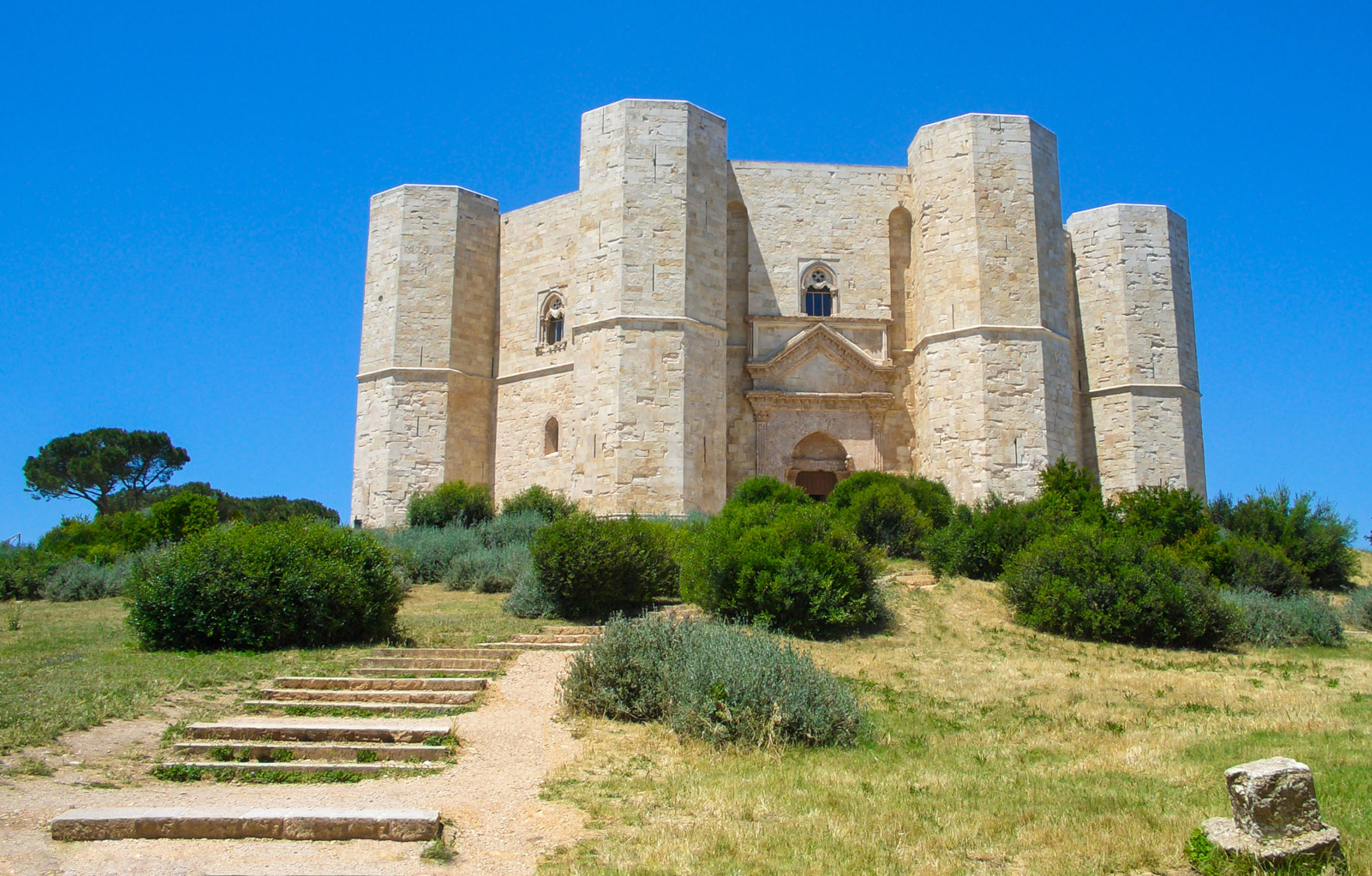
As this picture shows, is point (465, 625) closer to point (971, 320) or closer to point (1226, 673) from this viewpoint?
point (1226, 673)

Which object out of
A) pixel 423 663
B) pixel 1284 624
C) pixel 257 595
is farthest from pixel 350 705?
pixel 1284 624

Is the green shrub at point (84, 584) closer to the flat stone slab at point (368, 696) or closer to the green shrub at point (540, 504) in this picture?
the green shrub at point (540, 504)

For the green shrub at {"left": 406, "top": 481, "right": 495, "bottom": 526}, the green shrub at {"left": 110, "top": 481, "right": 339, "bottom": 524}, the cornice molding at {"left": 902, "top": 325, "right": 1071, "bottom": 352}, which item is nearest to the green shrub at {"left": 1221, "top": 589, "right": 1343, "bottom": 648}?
the cornice molding at {"left": 902, "top": 325, "right": 1071, "bottom": 352}

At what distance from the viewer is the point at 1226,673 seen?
1025 cm

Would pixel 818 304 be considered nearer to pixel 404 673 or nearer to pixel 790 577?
pixel 790 577

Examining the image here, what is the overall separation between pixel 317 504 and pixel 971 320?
32.7m

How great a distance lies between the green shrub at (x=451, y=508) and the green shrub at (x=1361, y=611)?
1507 centimetres

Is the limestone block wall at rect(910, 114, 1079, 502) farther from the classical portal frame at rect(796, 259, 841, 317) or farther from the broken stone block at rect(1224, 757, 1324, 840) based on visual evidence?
the broken stone block at rect(1224, 757, 1324, 840)

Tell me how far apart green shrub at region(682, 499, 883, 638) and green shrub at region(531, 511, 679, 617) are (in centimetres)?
67

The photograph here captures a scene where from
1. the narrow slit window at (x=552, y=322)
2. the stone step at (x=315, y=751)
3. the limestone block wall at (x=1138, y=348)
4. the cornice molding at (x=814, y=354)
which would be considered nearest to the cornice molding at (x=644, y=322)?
the cornice molding at (x=814, y=354)

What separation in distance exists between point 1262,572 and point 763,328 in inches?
435

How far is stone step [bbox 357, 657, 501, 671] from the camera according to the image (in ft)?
30.1

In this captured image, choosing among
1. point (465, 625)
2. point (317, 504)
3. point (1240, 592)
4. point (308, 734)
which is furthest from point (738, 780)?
point (317, 504)

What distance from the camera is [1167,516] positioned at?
54.0ft
